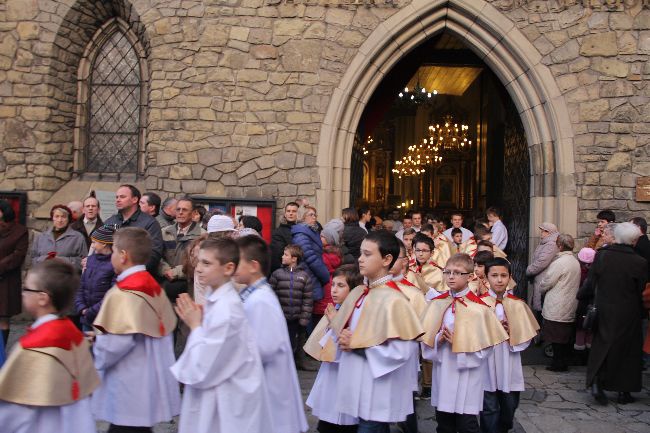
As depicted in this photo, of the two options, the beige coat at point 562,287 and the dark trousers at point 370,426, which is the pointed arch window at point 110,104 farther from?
the dark trousers at point 370,426

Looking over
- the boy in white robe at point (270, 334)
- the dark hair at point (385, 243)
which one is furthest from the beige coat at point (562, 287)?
the boy in white robe at point (270, 334)

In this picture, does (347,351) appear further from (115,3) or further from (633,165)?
(115,3)

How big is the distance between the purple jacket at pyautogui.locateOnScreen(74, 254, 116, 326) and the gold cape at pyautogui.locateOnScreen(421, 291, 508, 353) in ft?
7.54

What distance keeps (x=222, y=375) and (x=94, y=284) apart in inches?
90.5

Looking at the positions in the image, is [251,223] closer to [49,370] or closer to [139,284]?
[139,284]

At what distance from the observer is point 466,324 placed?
15.3ft

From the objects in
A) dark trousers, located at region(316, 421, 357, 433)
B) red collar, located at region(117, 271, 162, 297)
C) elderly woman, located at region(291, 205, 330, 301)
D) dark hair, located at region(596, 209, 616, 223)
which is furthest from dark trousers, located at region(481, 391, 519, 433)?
dark hair, located at region(596, 209, 616, 223)

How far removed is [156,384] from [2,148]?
6.96 metres

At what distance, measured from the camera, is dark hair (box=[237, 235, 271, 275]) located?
381 centimetres

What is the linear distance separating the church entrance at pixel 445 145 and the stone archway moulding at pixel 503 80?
2.13 ft

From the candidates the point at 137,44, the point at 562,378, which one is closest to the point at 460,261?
the point at 562,378

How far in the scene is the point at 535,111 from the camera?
9.62 meters

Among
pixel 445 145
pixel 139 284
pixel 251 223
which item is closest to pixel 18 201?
pixel 251 223

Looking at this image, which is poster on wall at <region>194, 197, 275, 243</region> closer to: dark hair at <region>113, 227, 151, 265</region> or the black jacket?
the black jacket
